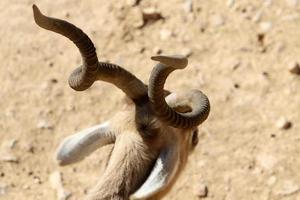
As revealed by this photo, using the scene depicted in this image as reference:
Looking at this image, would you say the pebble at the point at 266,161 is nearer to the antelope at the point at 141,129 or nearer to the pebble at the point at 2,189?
the antelope at the point at 141,129

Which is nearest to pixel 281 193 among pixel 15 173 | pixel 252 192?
pixel 252 192

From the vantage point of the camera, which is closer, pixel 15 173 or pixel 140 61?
pixel 15 173

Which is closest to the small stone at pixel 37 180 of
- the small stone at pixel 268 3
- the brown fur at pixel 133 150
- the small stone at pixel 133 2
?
the brown fur at pixel 133 150

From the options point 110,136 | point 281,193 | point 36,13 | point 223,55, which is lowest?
point 281,193

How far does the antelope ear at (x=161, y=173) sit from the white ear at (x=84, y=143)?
47 centimetres

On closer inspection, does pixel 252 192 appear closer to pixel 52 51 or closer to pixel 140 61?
pixel 140 61

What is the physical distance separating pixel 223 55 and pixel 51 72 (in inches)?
76.2

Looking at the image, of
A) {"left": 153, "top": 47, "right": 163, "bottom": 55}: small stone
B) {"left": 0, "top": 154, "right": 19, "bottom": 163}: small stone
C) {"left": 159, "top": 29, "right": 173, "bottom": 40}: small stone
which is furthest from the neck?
{"left": 159, "top": 29, "right": 173, "bottom": 40}: small stone

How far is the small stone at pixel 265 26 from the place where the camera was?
315 inches

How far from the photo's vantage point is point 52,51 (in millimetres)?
8141

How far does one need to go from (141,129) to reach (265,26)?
346 centimetres

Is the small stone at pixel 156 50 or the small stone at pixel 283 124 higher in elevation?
the small stone at pixel 156 50

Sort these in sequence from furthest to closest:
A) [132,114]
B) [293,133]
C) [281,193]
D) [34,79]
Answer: [34,79], [293,133], [281,193], [132,114]

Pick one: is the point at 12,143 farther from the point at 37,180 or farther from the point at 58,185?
the point at 58,185
